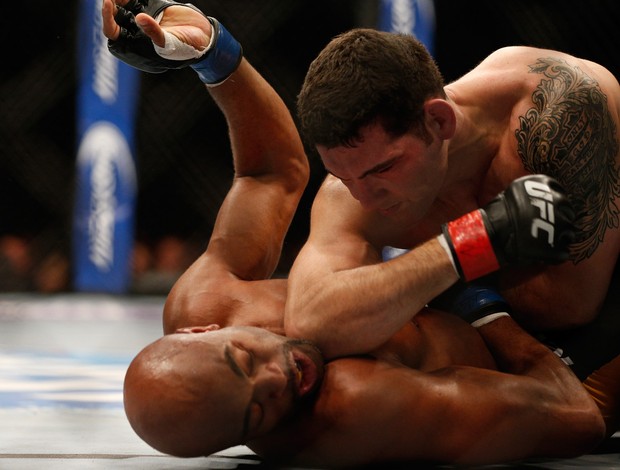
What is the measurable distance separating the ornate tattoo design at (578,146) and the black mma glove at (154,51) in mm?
668

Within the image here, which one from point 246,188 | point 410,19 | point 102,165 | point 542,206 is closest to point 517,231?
point 542,206

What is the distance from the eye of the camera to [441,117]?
1649 millimetres

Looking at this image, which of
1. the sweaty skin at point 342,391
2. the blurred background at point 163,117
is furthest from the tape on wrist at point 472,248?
the blurred background at point 163,117

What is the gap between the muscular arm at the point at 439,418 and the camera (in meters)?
1.49

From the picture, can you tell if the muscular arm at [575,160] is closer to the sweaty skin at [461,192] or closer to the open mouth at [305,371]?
the sweaty skin at [461,192]

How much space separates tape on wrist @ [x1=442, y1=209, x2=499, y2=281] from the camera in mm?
1479

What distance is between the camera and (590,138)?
5.72 feet

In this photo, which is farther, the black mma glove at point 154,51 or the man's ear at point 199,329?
the black mma glove at point 154,51

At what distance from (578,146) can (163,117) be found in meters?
3.46

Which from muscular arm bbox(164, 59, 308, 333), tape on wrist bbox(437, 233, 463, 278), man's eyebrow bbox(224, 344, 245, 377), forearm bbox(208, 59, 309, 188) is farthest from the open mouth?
forearm bbox(208, 59, 309, 188)

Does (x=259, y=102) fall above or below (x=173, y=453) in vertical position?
above

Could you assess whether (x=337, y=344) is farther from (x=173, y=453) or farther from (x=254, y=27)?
(x=254, y=27)

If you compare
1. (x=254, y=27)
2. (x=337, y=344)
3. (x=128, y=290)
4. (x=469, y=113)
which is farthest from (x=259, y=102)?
(x=128, y=290)

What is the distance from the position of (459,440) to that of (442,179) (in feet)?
1.60
